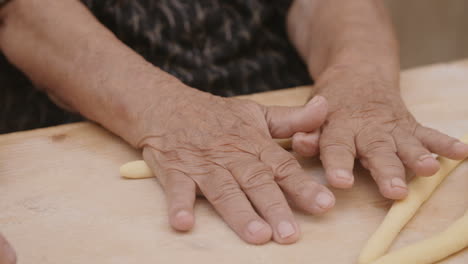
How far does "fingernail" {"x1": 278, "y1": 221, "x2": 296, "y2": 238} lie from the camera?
698 millimetres

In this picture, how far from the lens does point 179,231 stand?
0.74 meters

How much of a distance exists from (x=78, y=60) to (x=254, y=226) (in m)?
0.54

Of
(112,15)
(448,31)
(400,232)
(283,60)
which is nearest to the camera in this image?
(400,232)

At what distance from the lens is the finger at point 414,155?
0.78 meters

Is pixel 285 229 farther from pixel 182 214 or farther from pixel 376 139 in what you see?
pixel 376 139

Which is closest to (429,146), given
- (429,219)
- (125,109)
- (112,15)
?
(429,219)

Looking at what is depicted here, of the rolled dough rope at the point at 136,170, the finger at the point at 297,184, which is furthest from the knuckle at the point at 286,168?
the rolled dough rope at the point at 136,170

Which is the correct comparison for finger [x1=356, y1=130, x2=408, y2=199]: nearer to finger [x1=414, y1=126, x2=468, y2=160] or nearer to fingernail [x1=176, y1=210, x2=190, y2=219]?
finger [x1=414, y1=126, x2=468, y2=160]

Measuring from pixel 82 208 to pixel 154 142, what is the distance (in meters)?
0.17

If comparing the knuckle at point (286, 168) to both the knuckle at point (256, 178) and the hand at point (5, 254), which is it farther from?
the hand at point (5, 254)

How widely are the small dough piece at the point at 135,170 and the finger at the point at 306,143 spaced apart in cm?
27

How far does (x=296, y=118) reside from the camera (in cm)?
88

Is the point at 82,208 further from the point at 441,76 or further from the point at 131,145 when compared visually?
the point at 441,76

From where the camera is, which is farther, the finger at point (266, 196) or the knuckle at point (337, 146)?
the knuckle at point (337, 146)
